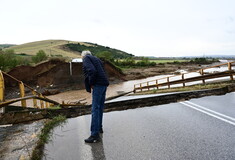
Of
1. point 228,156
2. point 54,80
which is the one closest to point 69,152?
point 228,156

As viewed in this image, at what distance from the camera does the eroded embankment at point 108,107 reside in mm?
5561

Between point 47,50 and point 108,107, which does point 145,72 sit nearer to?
point 47,50

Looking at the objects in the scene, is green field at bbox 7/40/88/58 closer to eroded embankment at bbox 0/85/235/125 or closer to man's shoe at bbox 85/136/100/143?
eroded embankment at bbox 0/85/235/125

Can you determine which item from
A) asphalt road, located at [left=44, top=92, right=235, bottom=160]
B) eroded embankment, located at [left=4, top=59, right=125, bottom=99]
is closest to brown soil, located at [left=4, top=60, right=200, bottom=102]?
eroded embankment, located at [left=4, top=59, right=125, bottom=99]

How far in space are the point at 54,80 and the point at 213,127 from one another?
38.9 metres

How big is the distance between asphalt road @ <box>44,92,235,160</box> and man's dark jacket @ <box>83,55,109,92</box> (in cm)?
123

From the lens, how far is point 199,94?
29.2 ft

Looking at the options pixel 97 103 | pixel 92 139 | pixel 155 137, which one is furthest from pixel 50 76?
pixel 155 137

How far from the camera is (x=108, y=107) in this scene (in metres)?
7.53

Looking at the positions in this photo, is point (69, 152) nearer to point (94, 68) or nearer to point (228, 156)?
point (94, 68)

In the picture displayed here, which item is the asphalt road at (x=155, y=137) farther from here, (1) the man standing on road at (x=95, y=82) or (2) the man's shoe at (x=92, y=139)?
(1) the man standing on road at (x=95, y=82)

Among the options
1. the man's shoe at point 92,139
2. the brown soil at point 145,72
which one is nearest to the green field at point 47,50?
the brown soil at point 145,72

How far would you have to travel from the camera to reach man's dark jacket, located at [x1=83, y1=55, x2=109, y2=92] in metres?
4.35

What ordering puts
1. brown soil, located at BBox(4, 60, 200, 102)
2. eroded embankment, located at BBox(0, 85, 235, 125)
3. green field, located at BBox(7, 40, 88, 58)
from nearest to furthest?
eroded embankment, located at BBox(0, 85, 235, 125), brown soil, located at BBox(4, 60, 200, 102), green field, located at BBox(7, 40, 88, 58)
